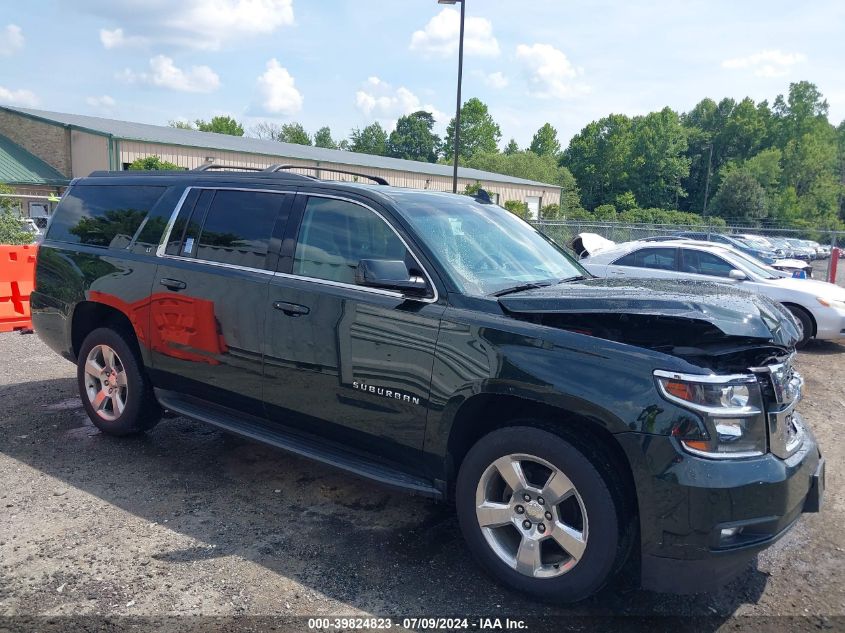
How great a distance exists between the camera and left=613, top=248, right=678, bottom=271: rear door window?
11086mm

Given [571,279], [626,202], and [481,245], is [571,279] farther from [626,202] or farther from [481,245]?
[626,202]

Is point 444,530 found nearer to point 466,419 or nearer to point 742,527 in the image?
point 466,419

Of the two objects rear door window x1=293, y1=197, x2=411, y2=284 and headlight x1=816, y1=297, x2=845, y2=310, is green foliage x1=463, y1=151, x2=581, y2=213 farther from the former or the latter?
rear door window x1=293, y1=197, x2=411, y2=284

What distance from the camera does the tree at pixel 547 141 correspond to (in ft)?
367

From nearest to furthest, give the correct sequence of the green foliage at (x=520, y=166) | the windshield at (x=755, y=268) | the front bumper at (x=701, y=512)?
the front bumper at (x=701, y=512) < the windshield at (x=755, y=268) < the green foliage at (x=520, y=166)

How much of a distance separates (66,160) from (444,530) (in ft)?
126

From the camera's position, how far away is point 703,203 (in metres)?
95.4

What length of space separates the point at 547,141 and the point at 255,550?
375ft

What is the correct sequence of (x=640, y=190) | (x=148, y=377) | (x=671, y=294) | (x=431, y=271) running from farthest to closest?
(x=640, y=190), (x=148, y=377), (x=431, y=271), (x=671, y=294)

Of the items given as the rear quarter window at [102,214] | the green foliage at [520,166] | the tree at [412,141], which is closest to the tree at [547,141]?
the tree at [412,141]

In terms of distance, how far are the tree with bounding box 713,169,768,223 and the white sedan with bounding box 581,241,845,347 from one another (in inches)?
2628

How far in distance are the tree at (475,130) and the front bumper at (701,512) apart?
358 ft

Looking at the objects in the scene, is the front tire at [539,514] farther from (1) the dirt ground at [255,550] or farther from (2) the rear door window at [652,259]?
(2) the rear door window at [652,259]

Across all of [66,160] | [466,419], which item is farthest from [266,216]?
[66,160]
